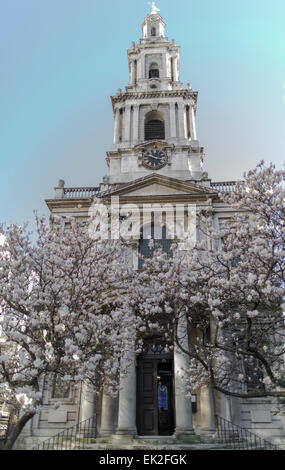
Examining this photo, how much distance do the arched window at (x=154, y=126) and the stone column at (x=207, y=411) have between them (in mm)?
18319

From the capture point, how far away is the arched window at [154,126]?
2816cm

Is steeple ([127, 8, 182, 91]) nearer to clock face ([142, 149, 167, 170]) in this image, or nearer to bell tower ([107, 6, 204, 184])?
bell tower ([107, 6, 204, 184])

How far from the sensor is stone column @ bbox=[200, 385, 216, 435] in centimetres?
1559

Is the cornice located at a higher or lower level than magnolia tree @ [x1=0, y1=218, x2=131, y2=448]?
higher

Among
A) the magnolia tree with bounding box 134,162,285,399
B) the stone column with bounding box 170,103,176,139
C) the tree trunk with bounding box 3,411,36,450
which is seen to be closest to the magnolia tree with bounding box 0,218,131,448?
the tree trunk with bounding box 3,411,36,450

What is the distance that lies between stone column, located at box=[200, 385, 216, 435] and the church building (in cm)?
4

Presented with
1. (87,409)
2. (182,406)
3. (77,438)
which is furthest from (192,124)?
(77,438)

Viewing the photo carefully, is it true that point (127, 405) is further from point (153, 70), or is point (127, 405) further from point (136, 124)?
point (153, 70)

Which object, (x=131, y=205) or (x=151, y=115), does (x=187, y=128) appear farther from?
(x=131, y=205)

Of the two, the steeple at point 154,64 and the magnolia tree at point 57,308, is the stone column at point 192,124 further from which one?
the magnolia tree at point 57,308

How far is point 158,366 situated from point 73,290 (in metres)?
9.71

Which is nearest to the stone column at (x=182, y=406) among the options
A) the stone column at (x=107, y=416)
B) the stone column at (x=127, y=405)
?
the stone column at (x=127, y=405)

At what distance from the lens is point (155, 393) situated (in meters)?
17.7
